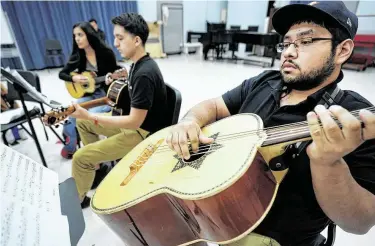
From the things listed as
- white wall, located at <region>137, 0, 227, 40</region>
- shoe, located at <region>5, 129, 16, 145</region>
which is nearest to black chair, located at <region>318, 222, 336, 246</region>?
shoe, located at <region>5, 129, 16, 145</region>

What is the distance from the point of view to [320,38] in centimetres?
81

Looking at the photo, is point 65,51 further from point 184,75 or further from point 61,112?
point 61,112

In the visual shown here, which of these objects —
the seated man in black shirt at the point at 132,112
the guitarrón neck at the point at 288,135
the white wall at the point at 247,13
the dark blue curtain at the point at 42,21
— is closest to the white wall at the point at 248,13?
the white wall at the point at 247,13

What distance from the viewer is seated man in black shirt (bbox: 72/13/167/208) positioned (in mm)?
1415

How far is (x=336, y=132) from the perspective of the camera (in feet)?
1.71

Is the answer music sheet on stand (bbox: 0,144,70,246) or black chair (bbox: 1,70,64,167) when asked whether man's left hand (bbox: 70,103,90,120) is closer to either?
black chair (bbox: 1,70,64,167)

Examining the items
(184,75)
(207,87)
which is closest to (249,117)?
(207,87)

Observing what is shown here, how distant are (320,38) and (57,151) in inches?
107

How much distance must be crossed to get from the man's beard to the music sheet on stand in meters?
0.95

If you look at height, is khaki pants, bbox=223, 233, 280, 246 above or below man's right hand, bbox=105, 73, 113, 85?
below

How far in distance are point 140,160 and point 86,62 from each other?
2.15 m

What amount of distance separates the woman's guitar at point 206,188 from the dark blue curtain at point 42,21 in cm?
696

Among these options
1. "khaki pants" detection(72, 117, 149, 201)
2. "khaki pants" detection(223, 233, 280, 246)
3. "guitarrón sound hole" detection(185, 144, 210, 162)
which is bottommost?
"khaki pants" detection(72, 117, 149, 201)

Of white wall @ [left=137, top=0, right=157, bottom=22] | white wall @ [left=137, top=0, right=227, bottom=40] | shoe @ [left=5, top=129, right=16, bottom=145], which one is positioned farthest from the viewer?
white wall @ [left=137, top=0, right=227, bottom=40]
